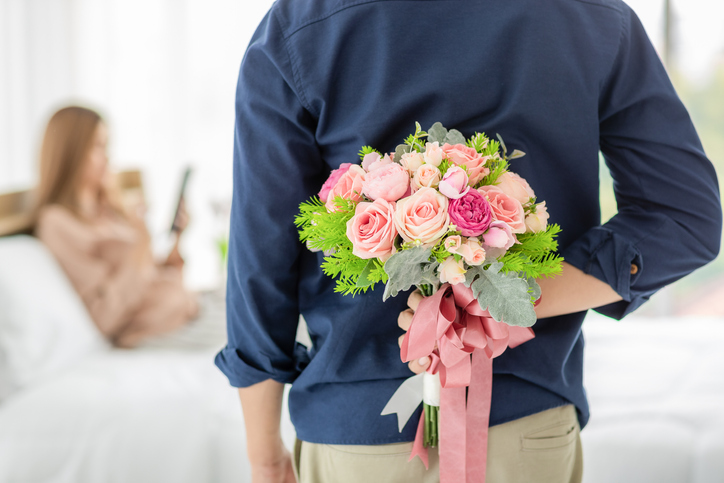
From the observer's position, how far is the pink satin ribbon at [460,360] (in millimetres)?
705

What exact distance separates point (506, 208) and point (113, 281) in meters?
2.05

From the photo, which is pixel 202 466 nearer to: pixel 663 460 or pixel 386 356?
pixel 386 356

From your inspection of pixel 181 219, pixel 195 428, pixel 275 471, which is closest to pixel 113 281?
pixel 181 219

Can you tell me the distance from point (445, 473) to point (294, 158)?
18.9 inches

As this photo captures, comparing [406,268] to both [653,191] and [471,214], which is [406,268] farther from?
[653,191]

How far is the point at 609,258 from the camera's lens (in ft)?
2.68

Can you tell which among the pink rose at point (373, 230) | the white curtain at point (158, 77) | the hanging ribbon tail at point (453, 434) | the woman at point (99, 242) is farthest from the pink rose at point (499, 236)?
the white curtain at point (158, 77)

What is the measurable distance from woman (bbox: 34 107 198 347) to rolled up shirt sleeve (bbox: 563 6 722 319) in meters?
1.92

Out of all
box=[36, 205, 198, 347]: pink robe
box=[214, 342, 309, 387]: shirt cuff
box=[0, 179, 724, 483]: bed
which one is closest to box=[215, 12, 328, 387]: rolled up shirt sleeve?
box=[214, 342, 309, 387]: shirt cuff

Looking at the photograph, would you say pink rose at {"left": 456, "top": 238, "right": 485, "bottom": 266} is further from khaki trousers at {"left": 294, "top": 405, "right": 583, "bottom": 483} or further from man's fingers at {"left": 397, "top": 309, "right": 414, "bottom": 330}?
khaki trousers at {"left": 294, "top": 405, "right": 583, "bottom": 483}

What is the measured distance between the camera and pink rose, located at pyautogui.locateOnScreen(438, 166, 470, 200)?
2.07 feet

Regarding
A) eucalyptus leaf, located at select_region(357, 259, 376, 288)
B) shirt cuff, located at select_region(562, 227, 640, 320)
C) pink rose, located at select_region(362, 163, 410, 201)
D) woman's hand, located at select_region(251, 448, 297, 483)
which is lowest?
woman's hand, located at select_region(251, 448, 297, 483)

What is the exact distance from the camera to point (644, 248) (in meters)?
0.83

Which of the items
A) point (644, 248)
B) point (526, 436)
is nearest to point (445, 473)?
point (526, 436)
